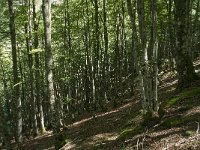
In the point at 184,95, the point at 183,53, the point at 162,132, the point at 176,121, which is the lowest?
the point at 162,132

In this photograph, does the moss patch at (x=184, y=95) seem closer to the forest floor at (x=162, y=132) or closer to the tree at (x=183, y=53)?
the forest floor at (x=162, y=132)

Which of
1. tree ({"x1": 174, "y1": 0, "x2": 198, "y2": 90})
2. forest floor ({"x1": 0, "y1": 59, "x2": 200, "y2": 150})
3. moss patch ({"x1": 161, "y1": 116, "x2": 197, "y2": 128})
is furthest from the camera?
tree ({"x1": 174, "y1": 0, "x2": 198, "y2": 90})

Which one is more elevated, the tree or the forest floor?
the tree

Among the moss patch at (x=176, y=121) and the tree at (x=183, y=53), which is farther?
the tree at (x=183, y=53)

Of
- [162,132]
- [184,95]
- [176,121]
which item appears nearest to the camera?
[162,132]

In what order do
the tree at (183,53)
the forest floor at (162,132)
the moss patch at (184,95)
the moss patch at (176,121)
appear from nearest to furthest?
the forest floor at (162,132), the moss patch at (176,121), the moss patch at (184,95), the tree at (183,53)

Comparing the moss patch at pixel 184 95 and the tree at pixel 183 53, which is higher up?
the tree at pixel 183 53

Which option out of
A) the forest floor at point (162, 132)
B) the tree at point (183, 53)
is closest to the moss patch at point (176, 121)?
the forest floor at point (162, 132)

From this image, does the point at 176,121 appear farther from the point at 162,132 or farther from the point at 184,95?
the point at 184,95

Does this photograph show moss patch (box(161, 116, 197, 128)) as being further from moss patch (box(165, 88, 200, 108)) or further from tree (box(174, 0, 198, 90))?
tree (box(174, 0, 198, 90))

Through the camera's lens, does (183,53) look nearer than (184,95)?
No

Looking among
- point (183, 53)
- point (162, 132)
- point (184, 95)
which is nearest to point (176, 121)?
point (162, 132)

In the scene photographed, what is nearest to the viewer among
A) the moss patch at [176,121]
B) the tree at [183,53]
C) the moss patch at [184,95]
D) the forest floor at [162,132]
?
the forest floor at [162,132]

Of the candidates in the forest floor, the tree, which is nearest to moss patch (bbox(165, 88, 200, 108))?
the forest floor
